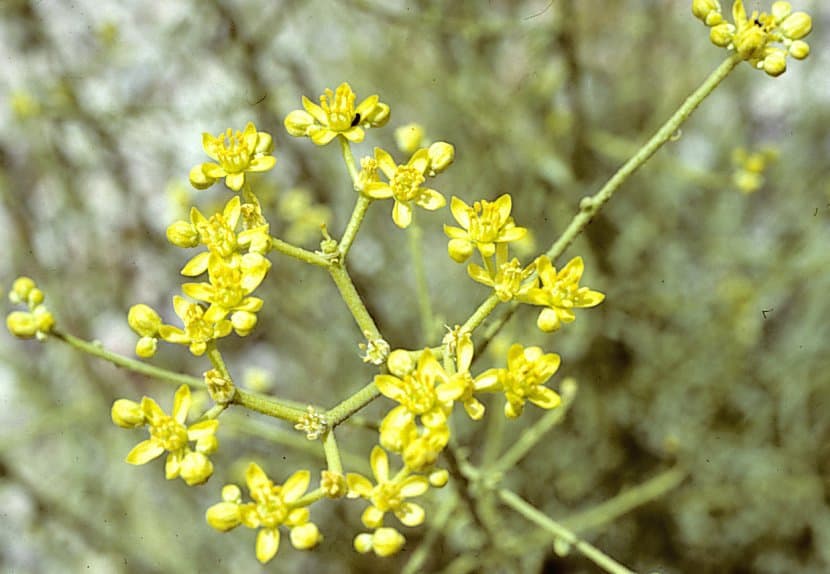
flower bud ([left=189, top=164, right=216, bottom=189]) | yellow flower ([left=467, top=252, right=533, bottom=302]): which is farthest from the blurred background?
yellow flower ([left=467, top=252, right=533, bottom=302])

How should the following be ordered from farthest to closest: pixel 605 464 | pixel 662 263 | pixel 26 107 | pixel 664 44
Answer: pixel 664 44 < pixel 662 263 < pixel 605 464 < pixel 26 107

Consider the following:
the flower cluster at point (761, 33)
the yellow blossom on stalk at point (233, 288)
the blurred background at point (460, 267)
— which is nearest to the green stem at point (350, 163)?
the yellow blossom on stalk at point (233, 288)

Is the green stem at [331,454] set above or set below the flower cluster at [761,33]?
below

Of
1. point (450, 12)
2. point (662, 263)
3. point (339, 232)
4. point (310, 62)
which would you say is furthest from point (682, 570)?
point (310, 62)

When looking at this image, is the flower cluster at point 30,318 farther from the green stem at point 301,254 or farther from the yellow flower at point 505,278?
the yellow flower at point 505,278

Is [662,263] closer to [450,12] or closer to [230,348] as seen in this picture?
[450,12]

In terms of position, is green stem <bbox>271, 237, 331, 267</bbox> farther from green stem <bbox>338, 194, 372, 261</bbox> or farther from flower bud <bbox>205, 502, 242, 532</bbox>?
flower bud <bbox>205, 502, 242, 532</bbox>

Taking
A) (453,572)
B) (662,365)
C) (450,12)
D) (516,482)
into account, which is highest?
(450,12)

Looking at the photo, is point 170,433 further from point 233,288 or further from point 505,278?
point 505,278
